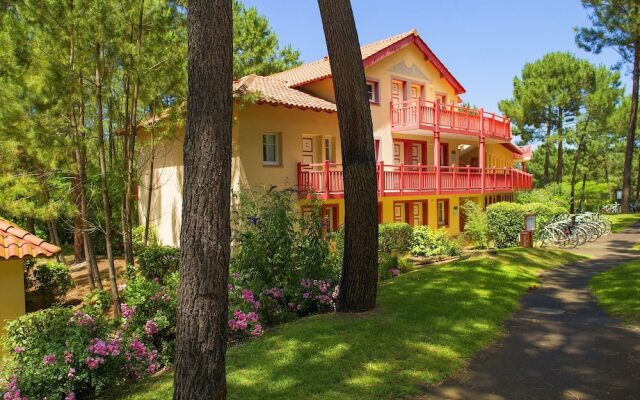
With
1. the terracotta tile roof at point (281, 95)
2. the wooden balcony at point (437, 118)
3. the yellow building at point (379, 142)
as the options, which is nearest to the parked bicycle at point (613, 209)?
the yellow building at point (379, 142)

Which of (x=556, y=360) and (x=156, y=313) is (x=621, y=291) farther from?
(x=156, y=313)

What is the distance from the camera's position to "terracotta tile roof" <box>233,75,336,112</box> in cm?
1647

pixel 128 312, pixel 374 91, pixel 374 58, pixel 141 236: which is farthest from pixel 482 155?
pixel 128 312

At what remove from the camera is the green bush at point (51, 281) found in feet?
45.4

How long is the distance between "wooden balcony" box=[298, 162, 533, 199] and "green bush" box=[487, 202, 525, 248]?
2.92 metres

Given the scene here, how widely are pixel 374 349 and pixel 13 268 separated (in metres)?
6.96

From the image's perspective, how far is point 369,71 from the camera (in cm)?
2194

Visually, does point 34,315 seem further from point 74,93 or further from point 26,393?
point 74,93

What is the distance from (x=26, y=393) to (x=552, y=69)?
143ft

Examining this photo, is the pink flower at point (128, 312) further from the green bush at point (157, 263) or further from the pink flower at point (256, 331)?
the green bush at point (157, 263)

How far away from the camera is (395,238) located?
17938mm

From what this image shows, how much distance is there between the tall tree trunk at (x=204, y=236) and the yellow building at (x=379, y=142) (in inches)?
406

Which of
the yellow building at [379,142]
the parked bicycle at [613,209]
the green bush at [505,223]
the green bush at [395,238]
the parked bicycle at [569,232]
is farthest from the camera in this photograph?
the parked bicycle at [613,209]

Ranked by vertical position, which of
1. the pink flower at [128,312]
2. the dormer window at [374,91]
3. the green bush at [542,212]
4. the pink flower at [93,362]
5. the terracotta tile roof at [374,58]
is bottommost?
the pink flower at [93,362]
